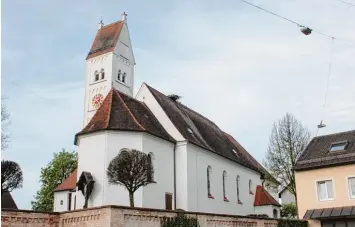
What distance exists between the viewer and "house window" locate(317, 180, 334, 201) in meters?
25.4

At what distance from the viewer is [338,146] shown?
89.2 feet

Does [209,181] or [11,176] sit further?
[209,181]

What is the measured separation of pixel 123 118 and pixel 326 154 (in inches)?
499

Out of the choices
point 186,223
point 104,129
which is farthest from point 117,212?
point 104,129

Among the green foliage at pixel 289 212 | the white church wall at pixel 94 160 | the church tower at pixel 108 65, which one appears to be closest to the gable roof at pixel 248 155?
the green foliage at pixel 289 212

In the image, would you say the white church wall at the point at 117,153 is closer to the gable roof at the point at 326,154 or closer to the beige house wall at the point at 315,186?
Result: the beige house wall at the point at 315,186

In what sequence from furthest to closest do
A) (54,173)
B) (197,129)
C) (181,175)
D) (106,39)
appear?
(106,39)
(54,173)
(197,129)
(181,175)

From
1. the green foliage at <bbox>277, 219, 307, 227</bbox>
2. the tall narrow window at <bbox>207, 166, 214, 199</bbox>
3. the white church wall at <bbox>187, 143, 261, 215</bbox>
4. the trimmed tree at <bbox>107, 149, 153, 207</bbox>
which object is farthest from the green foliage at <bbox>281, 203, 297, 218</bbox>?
the trimmed tree at <bbox>107, 149, 153, 207</bbox>

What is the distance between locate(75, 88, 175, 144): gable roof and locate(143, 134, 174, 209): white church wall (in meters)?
0.52

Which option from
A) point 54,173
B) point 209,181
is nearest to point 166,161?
point 209,181

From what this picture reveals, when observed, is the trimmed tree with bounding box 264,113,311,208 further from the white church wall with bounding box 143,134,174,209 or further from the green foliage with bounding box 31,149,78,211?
the green foliage with bounding box 31,149,78,211

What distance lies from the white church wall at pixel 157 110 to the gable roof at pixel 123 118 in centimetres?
38

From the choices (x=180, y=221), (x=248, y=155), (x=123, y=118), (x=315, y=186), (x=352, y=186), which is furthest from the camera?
(x=248, y=155)

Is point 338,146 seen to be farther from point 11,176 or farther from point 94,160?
point 11,176
